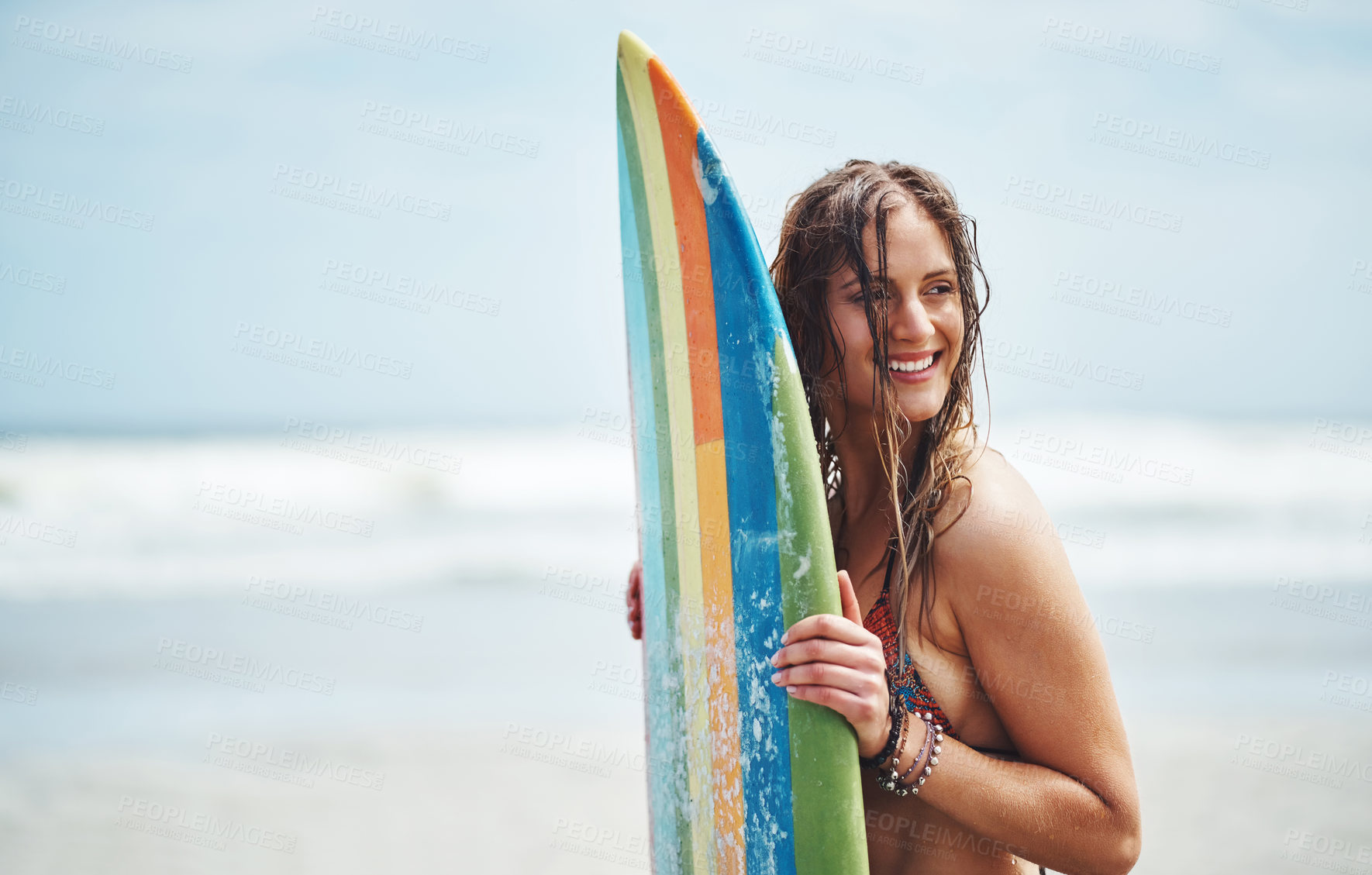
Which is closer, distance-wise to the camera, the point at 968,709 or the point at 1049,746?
the point at 1049,746

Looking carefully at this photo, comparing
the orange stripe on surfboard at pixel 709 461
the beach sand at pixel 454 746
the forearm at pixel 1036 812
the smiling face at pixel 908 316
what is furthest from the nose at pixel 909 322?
the beach sand at pixel 454 746

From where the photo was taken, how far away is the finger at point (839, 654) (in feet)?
4.72

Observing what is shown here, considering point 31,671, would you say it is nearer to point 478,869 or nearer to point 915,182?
point 478,869

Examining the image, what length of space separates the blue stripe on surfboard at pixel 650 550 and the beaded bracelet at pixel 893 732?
48 centimetres

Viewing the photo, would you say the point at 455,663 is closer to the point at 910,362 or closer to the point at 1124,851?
the point at 910,362

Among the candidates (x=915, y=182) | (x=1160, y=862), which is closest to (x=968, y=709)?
(x=915, y=182)

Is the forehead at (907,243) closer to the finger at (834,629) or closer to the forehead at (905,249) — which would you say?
the forehead at (905,249)

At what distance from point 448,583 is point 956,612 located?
28.1ft

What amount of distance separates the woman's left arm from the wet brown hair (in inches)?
5.0

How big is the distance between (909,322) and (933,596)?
45 centimetres

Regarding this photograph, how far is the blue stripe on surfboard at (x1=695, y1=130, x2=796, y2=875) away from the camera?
1.59 metres

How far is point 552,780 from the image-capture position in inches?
194

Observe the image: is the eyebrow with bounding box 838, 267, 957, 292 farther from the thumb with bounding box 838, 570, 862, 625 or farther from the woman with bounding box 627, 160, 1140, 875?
the thumb with bounding box 838, 570, 862, 625

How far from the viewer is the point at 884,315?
5.39 feet
